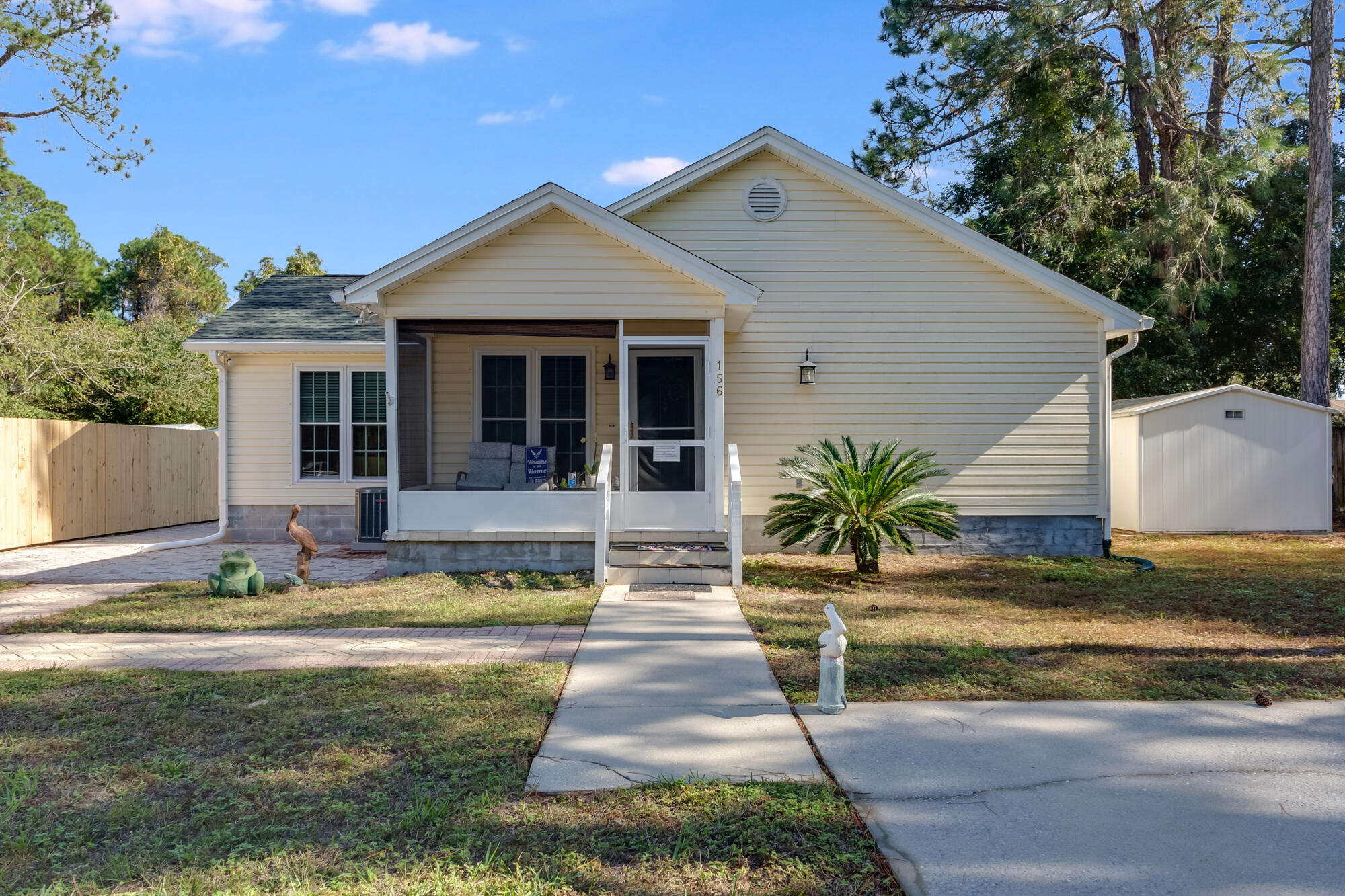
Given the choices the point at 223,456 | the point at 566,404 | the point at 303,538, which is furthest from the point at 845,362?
the point at 223,456

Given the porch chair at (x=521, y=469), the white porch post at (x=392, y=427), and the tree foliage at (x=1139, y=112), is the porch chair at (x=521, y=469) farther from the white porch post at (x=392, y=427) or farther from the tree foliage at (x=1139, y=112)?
the tree foliage at (x=1139, y=112)

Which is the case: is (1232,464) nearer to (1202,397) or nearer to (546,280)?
(1202,397)

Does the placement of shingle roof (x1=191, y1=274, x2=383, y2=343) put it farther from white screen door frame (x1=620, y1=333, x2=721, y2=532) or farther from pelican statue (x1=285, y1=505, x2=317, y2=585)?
white screen door frame (x1=620, y1=333, x2=721, y2=532)

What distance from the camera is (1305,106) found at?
16.9m

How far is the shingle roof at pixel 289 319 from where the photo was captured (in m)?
11.8

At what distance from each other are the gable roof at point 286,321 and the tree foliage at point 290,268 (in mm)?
23336

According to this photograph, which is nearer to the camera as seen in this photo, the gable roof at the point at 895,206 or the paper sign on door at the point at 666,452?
the paper sign on door at the point at 666,452

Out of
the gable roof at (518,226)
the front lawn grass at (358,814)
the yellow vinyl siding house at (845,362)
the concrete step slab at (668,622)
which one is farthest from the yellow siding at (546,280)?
the front lawn grass at (358,814)

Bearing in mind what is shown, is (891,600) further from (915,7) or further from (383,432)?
(915,7)

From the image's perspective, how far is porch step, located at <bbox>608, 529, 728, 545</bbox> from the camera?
898 cm

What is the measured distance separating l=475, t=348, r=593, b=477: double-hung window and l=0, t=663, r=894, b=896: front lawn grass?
6.47m

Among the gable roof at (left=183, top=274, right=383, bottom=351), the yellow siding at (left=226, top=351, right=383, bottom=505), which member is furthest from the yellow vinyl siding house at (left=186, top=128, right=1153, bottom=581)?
the yellow siding at (left=226, top=351, right=383, bottom=505)

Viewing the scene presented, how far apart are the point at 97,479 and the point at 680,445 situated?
10.2m

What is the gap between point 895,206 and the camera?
1070 cm
